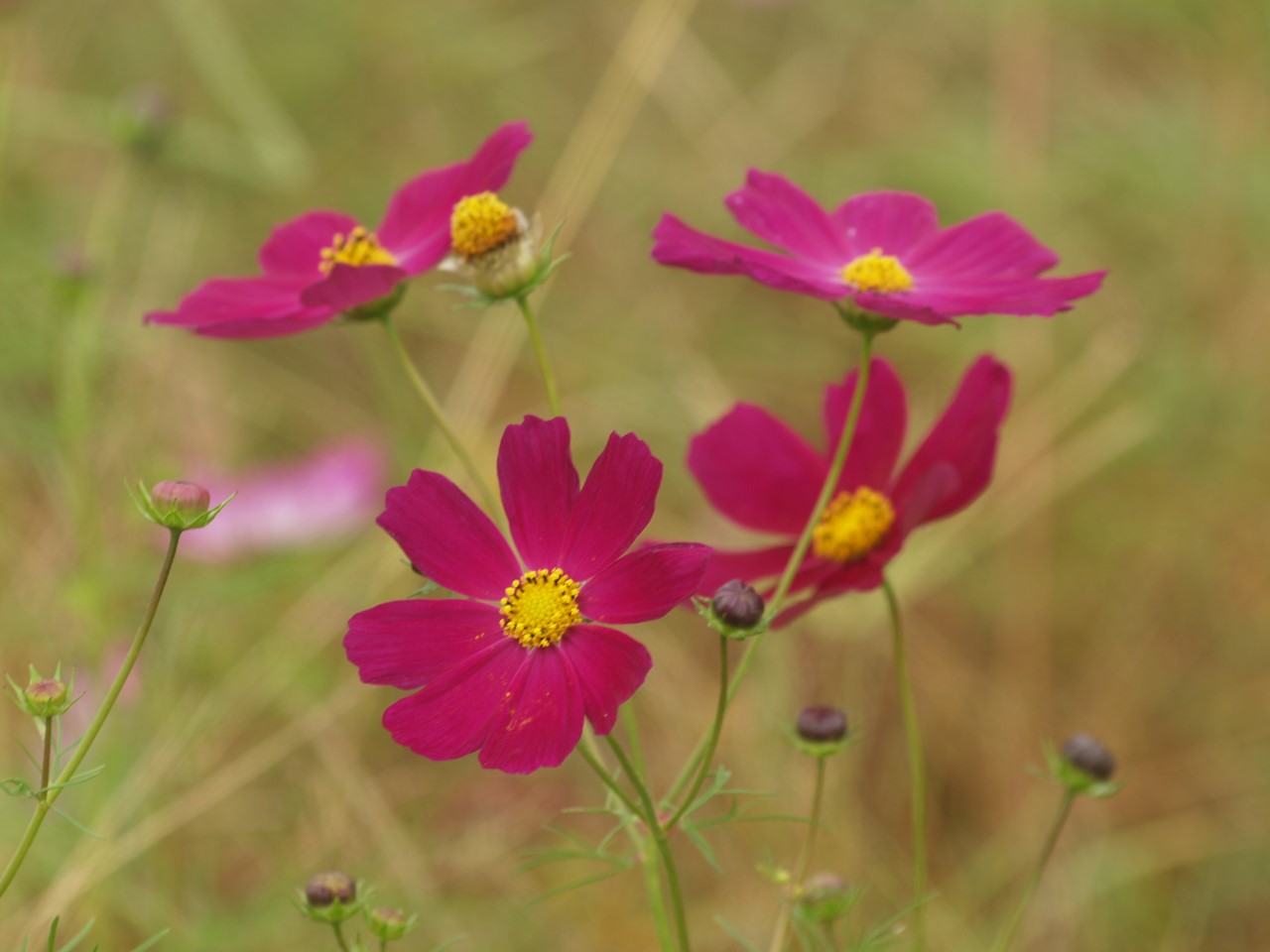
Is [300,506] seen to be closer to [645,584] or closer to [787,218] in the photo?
[787,218]

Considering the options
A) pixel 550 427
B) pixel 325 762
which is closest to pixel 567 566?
pixel 550 427

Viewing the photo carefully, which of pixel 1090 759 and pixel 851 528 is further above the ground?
pixel 851 528

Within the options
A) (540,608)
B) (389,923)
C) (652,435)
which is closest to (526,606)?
(540,608)

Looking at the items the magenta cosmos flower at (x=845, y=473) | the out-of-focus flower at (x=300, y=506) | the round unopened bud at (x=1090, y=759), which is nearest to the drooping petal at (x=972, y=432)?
the magenta cosmos flower at (x=845, y=473)

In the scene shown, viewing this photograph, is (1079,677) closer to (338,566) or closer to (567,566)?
(338,566)

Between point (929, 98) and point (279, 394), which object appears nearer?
point (279, 394)

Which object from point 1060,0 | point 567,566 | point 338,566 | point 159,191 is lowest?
point 567,566

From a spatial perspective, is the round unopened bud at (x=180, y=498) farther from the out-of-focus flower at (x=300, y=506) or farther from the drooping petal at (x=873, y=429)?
the out-of-focus flower at (x=300, y=506)
